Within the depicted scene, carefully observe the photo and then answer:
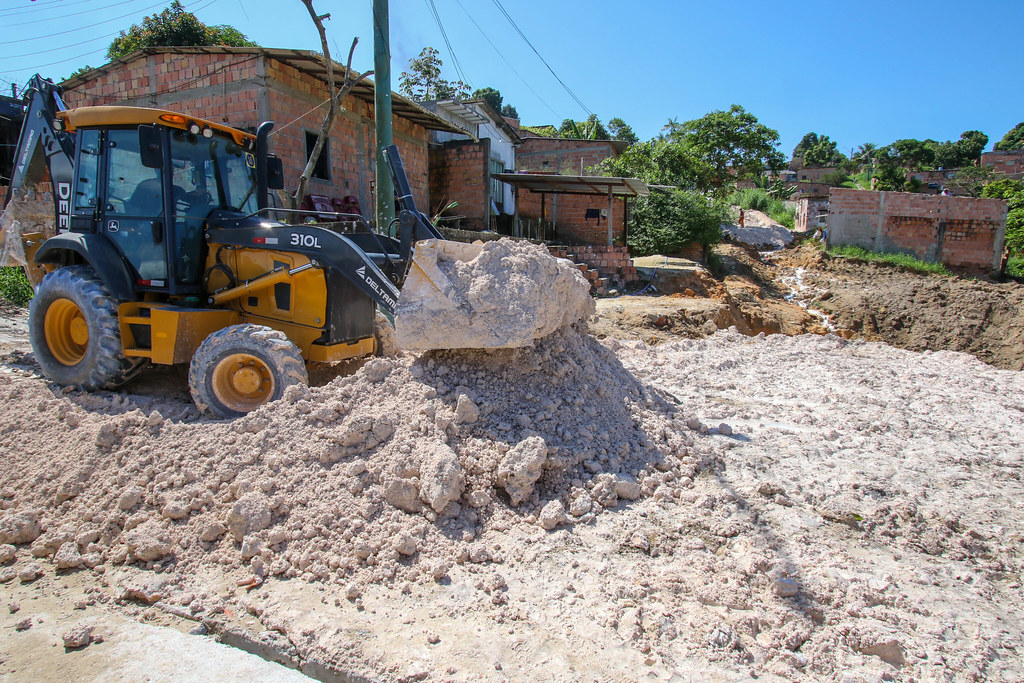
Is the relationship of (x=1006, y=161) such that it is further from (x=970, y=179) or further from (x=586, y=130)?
(x=586, y=130)

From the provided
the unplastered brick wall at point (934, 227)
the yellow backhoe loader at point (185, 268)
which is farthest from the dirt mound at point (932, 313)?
the yellow backhoe loader at point (185, 268)

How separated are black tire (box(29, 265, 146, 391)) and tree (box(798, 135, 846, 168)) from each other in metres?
72.4

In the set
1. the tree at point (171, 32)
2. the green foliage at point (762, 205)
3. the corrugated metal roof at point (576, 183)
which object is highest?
the tree at point (171, 32)

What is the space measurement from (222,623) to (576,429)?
2.30 metres

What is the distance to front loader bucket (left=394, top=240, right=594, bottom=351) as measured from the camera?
4168 millimetres

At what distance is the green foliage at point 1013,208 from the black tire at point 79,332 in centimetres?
2340

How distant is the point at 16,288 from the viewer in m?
10.9

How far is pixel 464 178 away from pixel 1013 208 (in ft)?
63.5

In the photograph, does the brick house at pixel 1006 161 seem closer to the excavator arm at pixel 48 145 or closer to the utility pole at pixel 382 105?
the utility pole at pixel 382 105

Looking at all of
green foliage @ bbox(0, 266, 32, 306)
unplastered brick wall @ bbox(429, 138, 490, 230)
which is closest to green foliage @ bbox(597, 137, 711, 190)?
unplastered brick wall @ bbox(429, 138, 490, 230)

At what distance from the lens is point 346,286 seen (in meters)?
5.25

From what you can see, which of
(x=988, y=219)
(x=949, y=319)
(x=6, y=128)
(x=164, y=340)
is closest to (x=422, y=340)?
(x=164, y=340)

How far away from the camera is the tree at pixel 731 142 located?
28.0 m

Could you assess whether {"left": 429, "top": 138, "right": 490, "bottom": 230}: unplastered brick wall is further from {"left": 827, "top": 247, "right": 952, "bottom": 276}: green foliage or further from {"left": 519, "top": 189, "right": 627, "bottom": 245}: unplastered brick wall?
{"left": 827, "top": 247, "right": 952, "bottom": 276}: green foliage
